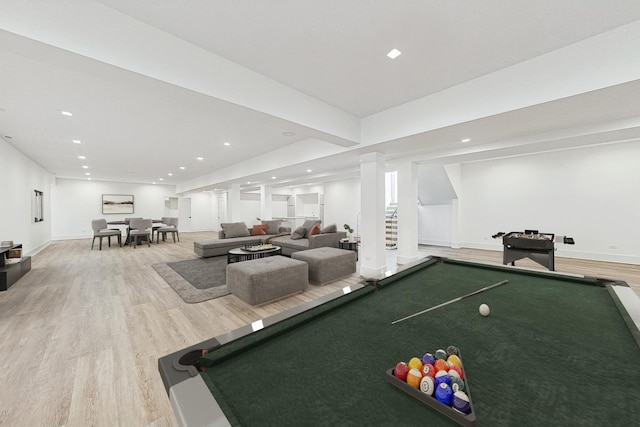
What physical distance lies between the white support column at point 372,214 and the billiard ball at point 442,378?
3.64m

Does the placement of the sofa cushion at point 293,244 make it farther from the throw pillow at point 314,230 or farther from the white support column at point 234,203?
the white support column at point 234,203

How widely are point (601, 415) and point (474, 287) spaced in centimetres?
119

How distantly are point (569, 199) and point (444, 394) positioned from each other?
25.2ft

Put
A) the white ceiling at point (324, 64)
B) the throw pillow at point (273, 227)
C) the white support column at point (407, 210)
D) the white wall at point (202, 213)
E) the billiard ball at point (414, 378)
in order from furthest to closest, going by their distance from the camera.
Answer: the white wall at point (202, 213) < the throw pillow at point (273, 227) < the white support column at point (407, 210) < the white ceiling at point (324, 64) < the billiard ball at point (414, 378)

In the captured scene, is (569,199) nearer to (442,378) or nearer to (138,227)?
(442,378)

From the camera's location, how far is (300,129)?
327 centimetres

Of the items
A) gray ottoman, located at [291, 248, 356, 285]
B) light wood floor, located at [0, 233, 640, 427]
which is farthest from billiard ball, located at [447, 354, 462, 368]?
gray ottoman, located at [291, 248, 356, 285]

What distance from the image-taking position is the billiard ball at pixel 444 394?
0.66 m

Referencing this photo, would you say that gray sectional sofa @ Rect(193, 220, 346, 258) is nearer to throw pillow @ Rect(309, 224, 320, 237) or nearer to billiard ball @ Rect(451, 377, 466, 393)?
throw pillow @ Rect(309, 224, 320, 237)

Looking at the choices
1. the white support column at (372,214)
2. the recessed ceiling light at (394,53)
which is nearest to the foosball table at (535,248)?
the white support column at (372,214)

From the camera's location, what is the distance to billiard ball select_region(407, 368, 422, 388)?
0.72 m

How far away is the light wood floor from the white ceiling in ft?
7.89

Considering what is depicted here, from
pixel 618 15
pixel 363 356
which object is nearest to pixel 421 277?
pixel 363 356

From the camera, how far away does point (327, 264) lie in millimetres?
4055
